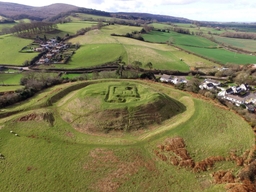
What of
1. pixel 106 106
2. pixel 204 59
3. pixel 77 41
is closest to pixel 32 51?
pixel 77 41

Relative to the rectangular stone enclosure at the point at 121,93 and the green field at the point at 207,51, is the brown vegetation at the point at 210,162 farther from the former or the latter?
the green field at the point at 207,51

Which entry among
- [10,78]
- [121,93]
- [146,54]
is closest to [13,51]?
[10,78]

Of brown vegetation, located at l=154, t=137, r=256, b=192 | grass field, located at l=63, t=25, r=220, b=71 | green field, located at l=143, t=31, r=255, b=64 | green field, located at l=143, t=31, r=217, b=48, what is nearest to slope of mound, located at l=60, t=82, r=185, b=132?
brown vegetation, located at l=154, t=137, r=256, b=192

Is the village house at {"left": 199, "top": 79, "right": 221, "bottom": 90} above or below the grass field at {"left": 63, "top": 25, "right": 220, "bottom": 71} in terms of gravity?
below

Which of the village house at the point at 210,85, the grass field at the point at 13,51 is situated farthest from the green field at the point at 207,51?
the grass field at the point at 13,51

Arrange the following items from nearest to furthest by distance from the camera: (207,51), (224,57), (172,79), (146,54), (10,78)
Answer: (10,78)
(172,79)
(146,54)
(224,57)
(207,51)

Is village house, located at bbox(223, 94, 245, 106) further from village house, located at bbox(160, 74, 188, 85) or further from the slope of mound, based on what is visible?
the slope of mound

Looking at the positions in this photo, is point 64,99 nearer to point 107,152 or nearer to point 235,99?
point 107,152
